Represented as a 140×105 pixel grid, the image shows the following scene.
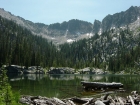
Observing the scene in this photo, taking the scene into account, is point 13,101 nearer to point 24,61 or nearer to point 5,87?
point 5,87

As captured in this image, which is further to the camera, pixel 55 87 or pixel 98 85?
pixel 55 87

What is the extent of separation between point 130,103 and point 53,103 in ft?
25.3

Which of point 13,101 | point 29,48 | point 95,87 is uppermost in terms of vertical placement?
point 29,48

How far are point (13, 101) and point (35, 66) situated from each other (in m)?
167

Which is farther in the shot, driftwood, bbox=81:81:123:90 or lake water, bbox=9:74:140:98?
driftwood, bbox=81:81:123:90

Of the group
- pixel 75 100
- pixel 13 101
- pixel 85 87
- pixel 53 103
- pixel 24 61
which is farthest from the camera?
pixel 24 61

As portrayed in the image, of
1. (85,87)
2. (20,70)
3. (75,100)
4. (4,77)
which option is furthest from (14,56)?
(4,77)

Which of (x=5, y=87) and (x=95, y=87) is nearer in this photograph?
(x=5, y=87)

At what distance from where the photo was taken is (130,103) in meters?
20.9

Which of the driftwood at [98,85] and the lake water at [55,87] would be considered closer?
the lake water at [55,87]

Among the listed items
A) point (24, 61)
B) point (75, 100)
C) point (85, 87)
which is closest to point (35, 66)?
point (24, 61)

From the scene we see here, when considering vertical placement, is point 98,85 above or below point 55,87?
above

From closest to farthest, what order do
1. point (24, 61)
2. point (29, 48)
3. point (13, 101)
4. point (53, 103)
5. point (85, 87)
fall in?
point (13, 101)
point (53, 103)
point (85, 87)
point (24, 61)
point (29, 48)

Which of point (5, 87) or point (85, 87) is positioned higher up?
point (5, 87)
